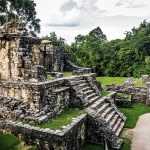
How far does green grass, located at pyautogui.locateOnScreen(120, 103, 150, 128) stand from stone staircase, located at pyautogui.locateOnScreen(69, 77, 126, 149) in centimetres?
40

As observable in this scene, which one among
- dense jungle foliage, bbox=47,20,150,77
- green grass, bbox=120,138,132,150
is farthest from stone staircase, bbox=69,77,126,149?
dense jungle foliage, bbox=47,20,150,77

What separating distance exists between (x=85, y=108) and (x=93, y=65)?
27.4 metres

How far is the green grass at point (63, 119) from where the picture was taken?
34.6ft

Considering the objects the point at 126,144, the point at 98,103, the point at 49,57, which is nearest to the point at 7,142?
the point at 126,144

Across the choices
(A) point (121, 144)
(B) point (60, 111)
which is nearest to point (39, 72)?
(B) point (60, 111)

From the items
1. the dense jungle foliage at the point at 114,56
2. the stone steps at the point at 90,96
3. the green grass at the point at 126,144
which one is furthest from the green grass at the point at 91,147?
the dense jungle foliage at the point at 114,56

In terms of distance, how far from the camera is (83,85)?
1512cm

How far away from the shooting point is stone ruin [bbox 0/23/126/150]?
10.2 m

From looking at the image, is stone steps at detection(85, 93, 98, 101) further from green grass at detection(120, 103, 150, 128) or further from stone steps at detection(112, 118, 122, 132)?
green grass at detection(120, 103, 150, 128)

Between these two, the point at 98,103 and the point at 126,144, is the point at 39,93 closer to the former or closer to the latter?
the point at 98,103

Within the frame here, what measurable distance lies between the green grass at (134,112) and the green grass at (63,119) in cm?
346

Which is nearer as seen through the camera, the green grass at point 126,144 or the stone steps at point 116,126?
the green grass at point 126,144

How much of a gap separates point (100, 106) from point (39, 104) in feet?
13.0

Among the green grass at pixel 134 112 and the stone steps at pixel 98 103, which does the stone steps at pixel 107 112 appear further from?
the green grass at pixel 134 112
